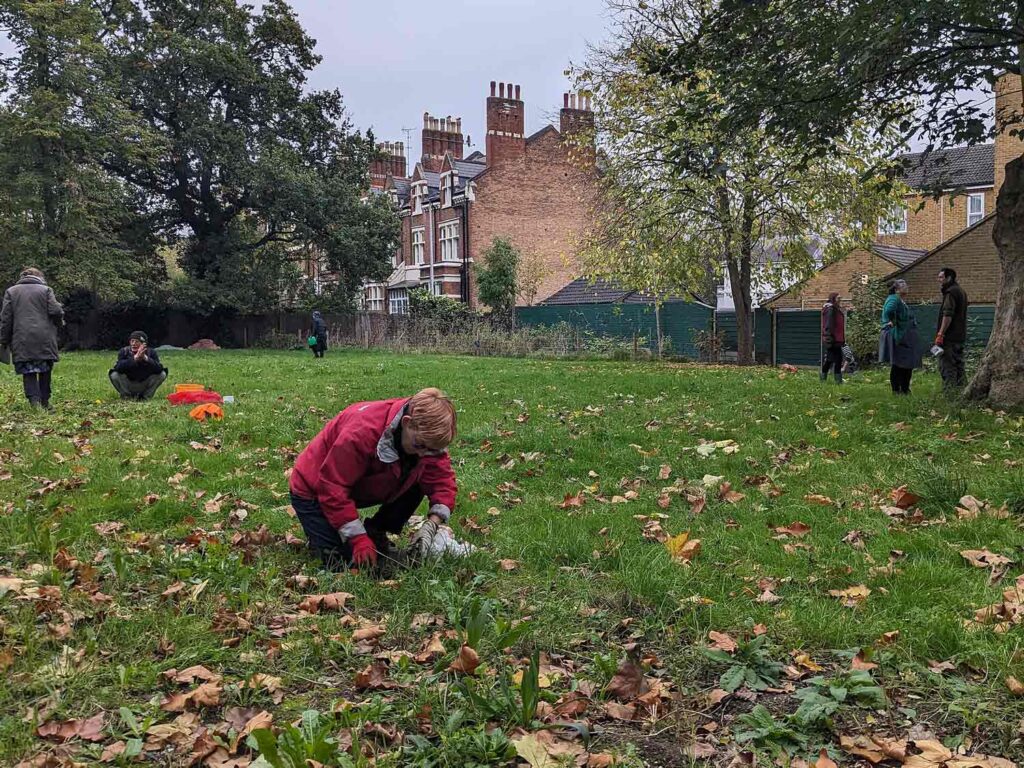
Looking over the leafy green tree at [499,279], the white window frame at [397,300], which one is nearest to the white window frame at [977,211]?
the leafy green tree at [499,279]

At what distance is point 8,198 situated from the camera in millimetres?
25469

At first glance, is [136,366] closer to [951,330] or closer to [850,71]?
[850,71]

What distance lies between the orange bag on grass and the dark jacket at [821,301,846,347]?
1041cm

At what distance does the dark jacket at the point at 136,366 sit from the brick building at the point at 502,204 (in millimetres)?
29611

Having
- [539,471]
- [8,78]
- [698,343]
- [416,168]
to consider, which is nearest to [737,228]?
[698,343]

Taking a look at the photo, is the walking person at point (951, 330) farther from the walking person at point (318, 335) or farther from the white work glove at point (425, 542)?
the walking person at point (318, 335)

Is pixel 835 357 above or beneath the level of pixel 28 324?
beneath

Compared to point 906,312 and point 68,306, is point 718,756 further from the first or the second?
point 68,306

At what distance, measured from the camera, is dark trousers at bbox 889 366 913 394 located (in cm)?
Result: 1113

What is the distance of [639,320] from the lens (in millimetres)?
29344

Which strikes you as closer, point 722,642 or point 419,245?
point 722,642

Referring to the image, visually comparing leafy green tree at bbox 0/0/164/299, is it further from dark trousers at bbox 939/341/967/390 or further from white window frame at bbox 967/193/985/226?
white window frame at bbox 967/193/985/226

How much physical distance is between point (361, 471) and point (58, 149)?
28.6 m

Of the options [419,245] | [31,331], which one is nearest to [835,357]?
[31,331]
